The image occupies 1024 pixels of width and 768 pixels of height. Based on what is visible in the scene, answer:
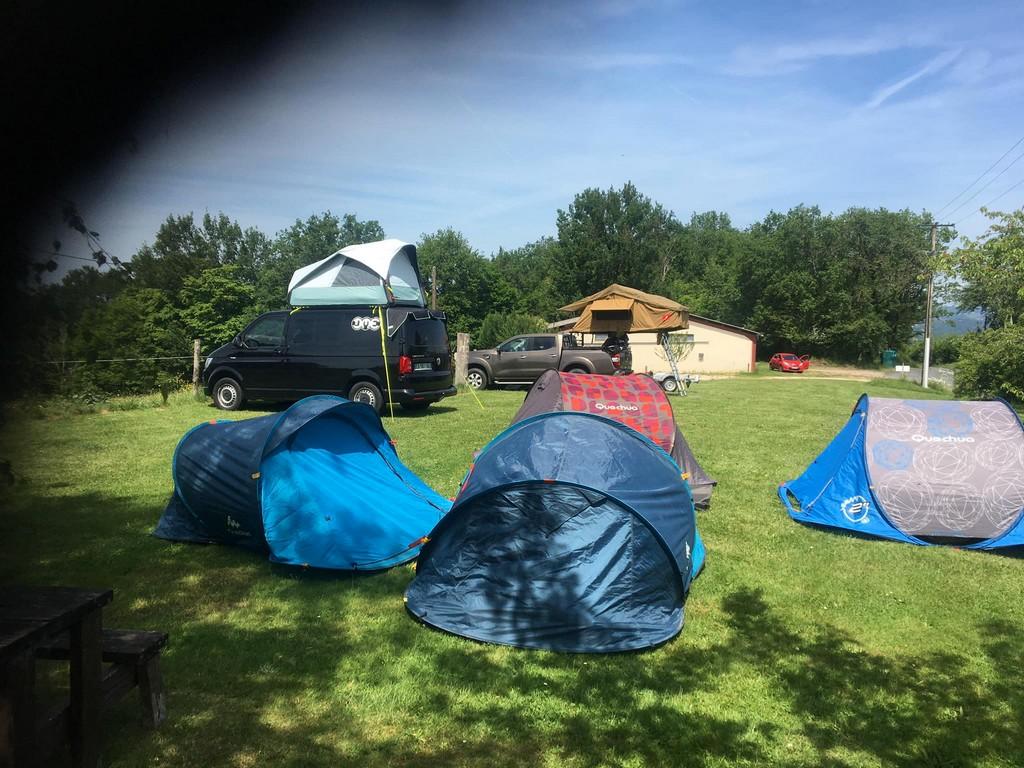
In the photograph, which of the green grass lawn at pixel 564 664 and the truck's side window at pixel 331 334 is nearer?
the green grass lawn at pixel 564 664

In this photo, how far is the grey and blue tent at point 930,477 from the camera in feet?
19.6

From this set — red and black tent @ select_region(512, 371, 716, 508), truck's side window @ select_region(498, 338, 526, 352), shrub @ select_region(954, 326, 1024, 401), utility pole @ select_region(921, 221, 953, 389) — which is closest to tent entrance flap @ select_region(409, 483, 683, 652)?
red and black tent @ select_region(512, 371, 716, 508)

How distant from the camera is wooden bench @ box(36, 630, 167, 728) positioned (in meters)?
2.95

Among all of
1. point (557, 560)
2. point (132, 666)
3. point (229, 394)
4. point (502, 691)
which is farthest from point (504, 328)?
point (132, 666)

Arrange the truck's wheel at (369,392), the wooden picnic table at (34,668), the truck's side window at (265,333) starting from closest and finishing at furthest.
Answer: the wooden picnic table at (34,668), the truck's wheel at (369,392), the truck's side window at (265,333)

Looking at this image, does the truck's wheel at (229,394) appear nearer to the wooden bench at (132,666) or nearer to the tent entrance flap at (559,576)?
the tent entrance flap at (559,576)

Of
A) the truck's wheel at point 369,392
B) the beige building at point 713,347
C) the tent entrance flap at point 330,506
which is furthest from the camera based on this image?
the beige building at point 713,347

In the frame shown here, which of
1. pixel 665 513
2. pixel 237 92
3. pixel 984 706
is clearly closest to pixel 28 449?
pixel 237 92

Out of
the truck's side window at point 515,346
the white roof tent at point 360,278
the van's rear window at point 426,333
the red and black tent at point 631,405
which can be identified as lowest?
the red and black tent at point 631,405

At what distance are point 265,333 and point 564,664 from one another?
33.6 feet

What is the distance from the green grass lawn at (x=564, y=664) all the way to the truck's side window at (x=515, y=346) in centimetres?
Answer: 1272

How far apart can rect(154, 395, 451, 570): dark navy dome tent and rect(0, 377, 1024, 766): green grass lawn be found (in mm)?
199

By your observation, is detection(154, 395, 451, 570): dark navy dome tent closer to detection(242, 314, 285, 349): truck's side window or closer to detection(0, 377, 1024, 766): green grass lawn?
detection(0, 377, 1024, 766): green grass lawn

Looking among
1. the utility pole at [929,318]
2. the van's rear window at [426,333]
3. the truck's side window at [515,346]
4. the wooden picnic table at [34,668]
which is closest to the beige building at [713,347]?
the utility pole at [929,318]
